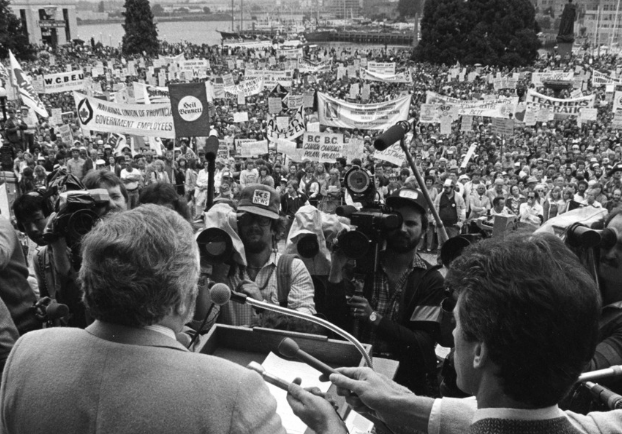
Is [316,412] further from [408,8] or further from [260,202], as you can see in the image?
[408,8]

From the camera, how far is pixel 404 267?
3.17 meters

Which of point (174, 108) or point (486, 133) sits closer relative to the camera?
point (174, 108)

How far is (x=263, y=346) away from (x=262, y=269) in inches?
48.6

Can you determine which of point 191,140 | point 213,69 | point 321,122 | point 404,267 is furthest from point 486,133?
point 213,69

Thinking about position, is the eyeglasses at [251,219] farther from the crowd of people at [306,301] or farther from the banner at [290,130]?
the banner at [290,130]

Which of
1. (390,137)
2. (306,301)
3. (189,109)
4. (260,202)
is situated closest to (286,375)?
(306,301)

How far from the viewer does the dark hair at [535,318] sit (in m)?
1.14

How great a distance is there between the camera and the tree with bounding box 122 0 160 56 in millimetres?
49906

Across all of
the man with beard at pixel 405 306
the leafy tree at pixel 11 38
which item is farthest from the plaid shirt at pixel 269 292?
the leafy tree at pixel 11 38

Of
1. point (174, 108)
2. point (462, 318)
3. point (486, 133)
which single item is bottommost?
point (486, 133)

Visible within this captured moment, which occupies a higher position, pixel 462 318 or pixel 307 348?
pixel 462 318

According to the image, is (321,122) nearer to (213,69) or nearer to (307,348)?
(307,348)

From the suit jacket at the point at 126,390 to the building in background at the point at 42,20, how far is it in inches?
2681

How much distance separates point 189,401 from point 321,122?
12233mm
